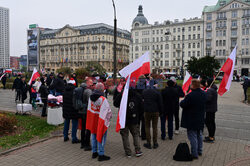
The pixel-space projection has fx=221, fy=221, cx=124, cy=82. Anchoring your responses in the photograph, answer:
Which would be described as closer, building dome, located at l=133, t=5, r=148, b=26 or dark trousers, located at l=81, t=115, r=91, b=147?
dark trousers, located at l=81, t=115, r=91, b=147

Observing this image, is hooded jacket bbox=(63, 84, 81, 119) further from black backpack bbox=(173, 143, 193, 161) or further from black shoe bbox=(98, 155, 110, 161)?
black backpack bbox=(173, 143, 193, 161)

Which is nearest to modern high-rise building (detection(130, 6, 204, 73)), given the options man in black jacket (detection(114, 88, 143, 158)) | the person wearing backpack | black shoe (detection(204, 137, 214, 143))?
black shoe (detection(204, 137, 214, 143))

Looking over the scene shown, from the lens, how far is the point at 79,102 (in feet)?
21.6

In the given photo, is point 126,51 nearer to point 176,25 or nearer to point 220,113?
point 176,25

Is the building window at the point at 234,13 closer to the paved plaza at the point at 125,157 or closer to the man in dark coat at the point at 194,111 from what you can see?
the paved plaza at the point at 125,157

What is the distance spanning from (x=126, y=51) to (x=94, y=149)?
109573mm

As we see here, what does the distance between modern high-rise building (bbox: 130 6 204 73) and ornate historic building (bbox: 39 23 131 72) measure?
51.4 feet

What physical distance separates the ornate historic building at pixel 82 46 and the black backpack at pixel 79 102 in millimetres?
91345

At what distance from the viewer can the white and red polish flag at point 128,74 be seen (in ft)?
18.6

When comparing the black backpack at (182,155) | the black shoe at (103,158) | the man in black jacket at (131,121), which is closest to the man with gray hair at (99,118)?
the black shoe at (103,158)

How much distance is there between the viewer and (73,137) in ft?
23.6

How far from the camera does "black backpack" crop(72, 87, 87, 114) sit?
6570 mm

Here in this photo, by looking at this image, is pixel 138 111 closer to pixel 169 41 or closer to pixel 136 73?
pixel 136 73

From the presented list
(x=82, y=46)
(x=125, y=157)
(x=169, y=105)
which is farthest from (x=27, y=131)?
(x=82, y=46)
